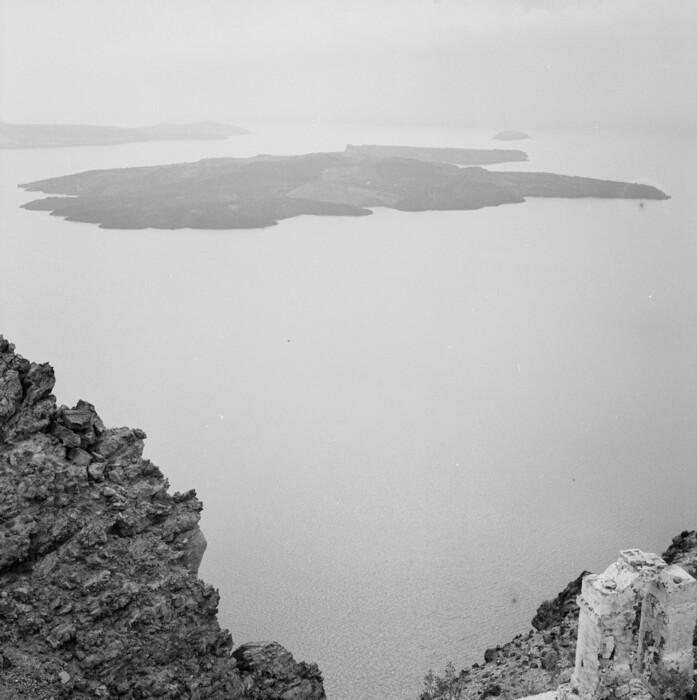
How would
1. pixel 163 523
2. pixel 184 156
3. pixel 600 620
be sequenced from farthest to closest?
pixel 184 156 < pixel 163 523 < pixel 600 620

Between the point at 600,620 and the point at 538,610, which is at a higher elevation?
the point at 600,620

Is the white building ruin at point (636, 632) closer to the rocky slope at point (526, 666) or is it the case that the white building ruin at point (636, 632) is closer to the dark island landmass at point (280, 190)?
the rocky slope at point (526, 666)

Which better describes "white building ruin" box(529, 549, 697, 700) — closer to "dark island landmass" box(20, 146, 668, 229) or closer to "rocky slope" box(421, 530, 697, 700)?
"rocky slope" box(421, 530, 697, 700)

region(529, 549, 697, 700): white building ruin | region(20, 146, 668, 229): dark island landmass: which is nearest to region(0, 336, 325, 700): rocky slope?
region(529, 549, 697, 700): white building ruin

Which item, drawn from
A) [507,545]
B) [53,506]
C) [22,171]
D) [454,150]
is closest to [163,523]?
[53,506]

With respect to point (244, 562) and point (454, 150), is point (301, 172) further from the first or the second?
point (244, 562)

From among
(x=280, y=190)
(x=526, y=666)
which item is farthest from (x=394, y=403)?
(x=280, y=190)

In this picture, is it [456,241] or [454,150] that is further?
[454,150]
